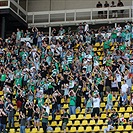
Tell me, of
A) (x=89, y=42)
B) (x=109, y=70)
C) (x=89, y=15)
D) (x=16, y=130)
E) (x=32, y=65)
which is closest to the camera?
(x=16, y=130)

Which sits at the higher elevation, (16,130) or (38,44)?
(38,44)

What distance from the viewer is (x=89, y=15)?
37.5m

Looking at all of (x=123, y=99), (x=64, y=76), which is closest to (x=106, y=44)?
(x=64, y=76)

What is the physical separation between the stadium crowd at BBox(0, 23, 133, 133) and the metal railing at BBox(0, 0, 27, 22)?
3038 mm

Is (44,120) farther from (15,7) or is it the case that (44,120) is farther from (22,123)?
(15,7)

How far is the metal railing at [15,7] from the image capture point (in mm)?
35438

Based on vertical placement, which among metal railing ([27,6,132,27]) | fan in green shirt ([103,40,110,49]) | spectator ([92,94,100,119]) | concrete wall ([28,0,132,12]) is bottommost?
spectator ([92,94,100,119])

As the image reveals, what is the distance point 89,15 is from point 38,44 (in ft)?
19.9

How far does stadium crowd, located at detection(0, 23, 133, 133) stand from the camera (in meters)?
25.1

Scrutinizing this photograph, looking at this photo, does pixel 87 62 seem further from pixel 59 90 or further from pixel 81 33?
pixel 81 33

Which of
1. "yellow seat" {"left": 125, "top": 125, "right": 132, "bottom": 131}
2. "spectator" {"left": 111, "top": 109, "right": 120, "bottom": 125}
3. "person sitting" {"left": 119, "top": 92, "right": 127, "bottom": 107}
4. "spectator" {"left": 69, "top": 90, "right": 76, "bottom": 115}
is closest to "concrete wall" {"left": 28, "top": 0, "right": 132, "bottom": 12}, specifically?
"spectator" {"left": 69, "top": 90, "right": 76, "bottom": 115}

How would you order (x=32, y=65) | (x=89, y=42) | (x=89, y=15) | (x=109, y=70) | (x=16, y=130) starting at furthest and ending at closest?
(x=89, y=15)
(x=89, y=42)
(x=32, y=65)
(x=109, y=70)
(x=16, y=130)

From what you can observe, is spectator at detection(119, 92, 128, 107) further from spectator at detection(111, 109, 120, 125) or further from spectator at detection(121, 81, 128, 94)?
spectator at detection(111, 109, 120, 125)

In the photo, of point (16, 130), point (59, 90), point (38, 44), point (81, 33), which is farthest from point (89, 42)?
point (16, 130)
